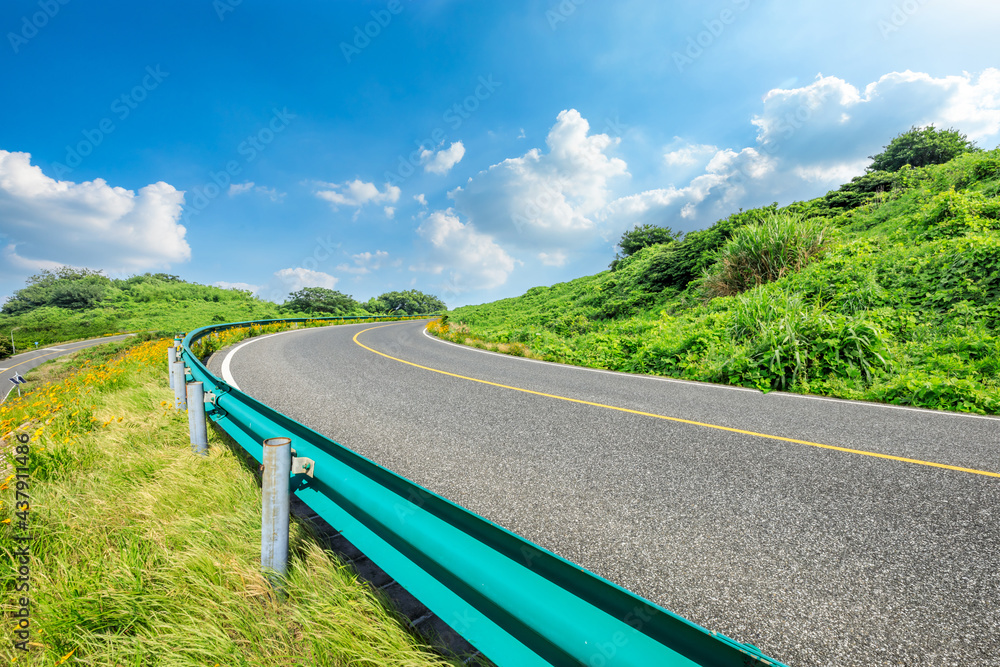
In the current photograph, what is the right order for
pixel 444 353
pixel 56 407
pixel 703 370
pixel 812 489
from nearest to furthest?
pixel 812 489 < pixel 56 407 < pixel 703 370 < pixel 444 353

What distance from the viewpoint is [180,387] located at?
193 inches

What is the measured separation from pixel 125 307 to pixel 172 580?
58664 mm

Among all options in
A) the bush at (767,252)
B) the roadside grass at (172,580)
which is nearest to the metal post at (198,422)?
the roadside grass at (172,580)

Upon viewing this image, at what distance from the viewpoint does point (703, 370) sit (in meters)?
7.50

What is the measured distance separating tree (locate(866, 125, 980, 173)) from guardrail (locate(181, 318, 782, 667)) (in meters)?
29.1

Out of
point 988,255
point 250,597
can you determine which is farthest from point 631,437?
point 988,255

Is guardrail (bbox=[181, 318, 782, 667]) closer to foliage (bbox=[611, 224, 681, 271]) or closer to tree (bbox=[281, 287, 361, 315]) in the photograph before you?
foliage (bbox=[611, 224, 681, 271])

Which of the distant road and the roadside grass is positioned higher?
the roadside grass

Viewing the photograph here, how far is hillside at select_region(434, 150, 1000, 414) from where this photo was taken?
21.0 ft

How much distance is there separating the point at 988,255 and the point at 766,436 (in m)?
8.01

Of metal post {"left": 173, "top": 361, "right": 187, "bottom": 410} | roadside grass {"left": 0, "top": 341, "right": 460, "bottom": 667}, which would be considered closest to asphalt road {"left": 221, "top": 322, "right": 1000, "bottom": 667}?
metal post {"left": 173, "top": 361, "right": 187, "bottom": 410}

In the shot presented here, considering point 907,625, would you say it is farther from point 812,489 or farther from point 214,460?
point 214,460

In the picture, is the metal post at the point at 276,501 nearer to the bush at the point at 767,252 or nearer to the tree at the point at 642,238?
the bush at the point at 767,252

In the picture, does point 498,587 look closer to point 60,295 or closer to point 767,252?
point 767,252
